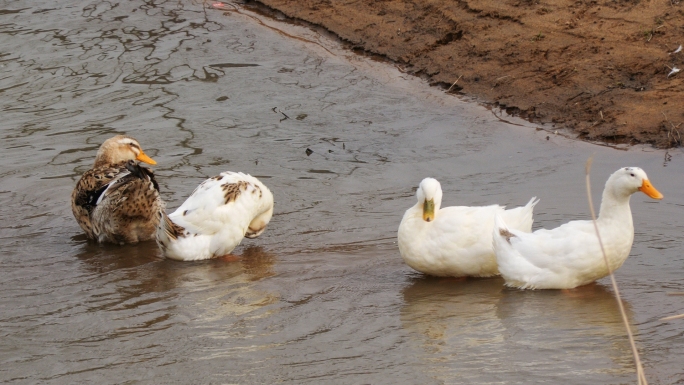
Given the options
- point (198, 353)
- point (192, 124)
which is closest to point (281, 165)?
point (192, 124)

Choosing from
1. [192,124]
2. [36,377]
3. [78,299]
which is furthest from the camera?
[192,124]

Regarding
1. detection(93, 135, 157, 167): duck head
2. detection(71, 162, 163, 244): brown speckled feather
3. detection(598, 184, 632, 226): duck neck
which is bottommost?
detection(71, 162, 163, 244): brown speckled feather

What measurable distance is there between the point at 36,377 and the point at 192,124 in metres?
5.37

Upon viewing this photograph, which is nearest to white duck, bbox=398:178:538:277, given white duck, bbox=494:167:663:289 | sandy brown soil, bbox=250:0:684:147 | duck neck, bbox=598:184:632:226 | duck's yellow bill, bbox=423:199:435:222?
duck's yellow bill, bbox=423:199:435:222

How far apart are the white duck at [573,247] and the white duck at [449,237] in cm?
26

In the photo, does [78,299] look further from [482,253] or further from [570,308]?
[570,308]

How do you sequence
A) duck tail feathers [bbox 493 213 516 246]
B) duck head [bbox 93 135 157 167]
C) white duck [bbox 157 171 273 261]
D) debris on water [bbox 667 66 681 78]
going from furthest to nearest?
1. debris on water [bbox 667 66 681 78]
2. duck head [bbox 93 135 157 167]
3. white duck [bbox 157 171 273 261]
4. duck tail feathers [bbox 493 213 516 246]

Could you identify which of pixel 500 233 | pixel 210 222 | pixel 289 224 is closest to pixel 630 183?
pixel 500 233

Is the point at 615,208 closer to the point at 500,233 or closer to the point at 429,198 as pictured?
the point at 500,233

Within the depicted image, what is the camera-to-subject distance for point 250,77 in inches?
460

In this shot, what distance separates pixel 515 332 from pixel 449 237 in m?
1.26

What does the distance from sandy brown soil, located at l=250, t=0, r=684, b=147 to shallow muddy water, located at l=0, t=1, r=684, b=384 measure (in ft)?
1.46

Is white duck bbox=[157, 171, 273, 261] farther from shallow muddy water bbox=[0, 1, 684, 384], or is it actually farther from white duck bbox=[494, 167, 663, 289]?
white duck bbox=[494, 167, 663, 289]

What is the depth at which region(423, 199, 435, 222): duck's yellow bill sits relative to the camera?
664 cm
